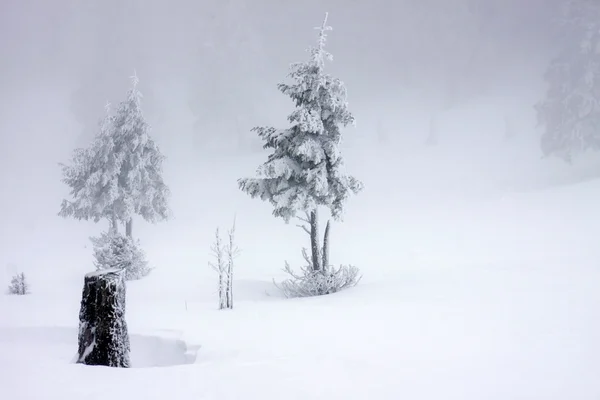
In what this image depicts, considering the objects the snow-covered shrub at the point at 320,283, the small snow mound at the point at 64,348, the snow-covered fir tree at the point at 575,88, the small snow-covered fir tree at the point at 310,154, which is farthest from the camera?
the snow-covered fir tree at the point at 575,88

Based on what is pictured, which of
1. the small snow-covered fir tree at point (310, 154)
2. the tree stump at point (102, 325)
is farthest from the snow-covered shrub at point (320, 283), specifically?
the tree stump at point (102, 325)

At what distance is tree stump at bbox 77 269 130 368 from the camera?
4902mm

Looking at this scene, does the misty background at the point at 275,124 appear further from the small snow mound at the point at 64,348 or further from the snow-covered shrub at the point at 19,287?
the small snow mound at the point at 64,348

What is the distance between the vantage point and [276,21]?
6786 inches

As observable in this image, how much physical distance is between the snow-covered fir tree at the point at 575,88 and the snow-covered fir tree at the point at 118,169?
3290 cm

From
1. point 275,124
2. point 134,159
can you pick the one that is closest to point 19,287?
point 134,159

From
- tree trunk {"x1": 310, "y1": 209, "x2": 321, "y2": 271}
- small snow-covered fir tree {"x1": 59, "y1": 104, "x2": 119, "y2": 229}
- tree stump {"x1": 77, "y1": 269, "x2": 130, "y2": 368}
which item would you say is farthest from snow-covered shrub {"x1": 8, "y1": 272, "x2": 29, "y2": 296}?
tree stump {"x1": 77, "y1": 269, "x2": 130, "y2": 368}

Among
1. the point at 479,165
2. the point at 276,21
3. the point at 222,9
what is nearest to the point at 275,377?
the point at 479,165

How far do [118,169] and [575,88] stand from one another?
35.9 m

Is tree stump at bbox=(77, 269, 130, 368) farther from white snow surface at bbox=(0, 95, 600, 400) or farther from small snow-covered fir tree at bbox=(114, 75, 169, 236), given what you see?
small snow-covered fir tree at bbox=(114, 75, 169, 236)

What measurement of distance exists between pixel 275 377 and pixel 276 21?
18816 cm

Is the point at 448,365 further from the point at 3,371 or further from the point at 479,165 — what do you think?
the point at 479,165

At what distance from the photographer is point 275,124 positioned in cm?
6431

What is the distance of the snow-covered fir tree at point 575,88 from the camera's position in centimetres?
3084
